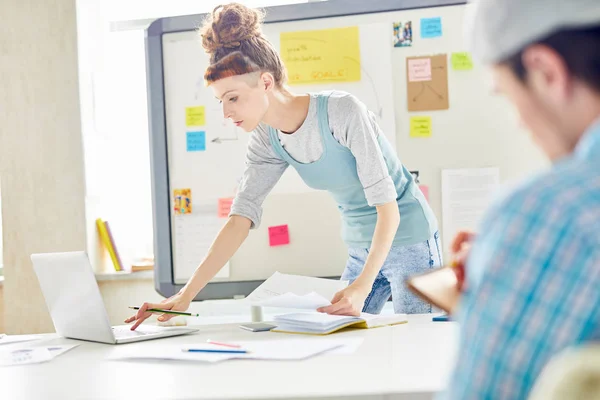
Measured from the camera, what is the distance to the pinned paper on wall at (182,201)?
267cm

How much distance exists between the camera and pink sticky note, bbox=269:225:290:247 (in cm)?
261

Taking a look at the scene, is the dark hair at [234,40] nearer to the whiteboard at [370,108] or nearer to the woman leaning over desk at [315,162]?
the woman leaning over desk at [315,162]

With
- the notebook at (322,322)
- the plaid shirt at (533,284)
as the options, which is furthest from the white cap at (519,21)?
the notebook at (322,322)

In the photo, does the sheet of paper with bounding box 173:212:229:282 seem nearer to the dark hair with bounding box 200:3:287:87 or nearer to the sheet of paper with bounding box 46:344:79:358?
the dark hair with bounding box 200:3:287:87

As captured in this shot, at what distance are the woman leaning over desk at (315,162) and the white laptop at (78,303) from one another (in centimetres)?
14

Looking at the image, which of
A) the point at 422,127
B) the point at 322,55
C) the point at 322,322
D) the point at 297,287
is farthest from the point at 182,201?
the point at 322,322

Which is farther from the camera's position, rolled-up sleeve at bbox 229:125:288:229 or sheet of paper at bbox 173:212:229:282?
sheet of paper at bbox 173:212:229:282

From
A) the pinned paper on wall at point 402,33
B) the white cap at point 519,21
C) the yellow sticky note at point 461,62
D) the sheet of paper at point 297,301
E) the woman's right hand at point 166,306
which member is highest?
the pinned paper on wall at point 402,33

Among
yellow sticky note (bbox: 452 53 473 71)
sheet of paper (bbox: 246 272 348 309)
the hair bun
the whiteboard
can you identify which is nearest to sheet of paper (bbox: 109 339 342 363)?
sheet of paper (bbox: 246 272 348 309)

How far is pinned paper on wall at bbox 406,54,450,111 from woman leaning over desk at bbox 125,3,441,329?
24.2 inches

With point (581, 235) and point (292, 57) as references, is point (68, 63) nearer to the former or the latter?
point (292, 57)

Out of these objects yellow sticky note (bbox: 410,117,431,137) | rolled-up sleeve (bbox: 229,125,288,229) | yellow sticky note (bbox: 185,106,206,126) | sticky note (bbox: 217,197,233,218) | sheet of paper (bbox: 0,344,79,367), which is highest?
yellow sticky note (bbox: 185,106,206,126)

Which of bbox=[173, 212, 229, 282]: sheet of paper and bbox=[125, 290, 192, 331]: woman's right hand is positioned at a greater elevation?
bbox=[173, 212, 229, 282]: sheet of paper

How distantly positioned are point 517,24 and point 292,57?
212 centimetres
